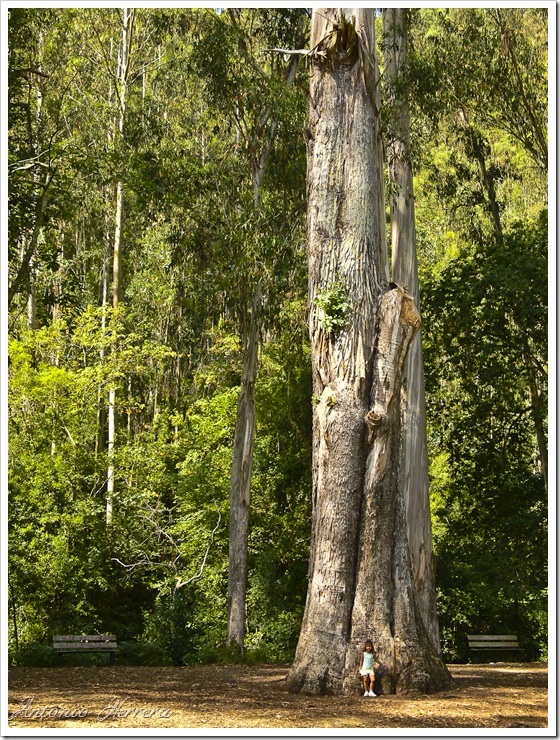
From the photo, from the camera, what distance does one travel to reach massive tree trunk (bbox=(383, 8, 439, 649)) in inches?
433

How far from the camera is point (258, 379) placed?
66.7 ft

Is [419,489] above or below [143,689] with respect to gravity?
above

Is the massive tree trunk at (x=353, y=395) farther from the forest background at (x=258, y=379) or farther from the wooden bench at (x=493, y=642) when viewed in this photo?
the wooden bench at (x=493, y=642)

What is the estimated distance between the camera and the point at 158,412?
24266 millimetres

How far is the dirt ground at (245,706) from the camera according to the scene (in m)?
5.44

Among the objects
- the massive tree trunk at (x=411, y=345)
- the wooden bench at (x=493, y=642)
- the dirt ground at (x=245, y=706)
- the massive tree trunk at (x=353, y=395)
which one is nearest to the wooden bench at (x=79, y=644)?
the dirt ground at (x=245, y=706)

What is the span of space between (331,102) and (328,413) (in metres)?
2.72

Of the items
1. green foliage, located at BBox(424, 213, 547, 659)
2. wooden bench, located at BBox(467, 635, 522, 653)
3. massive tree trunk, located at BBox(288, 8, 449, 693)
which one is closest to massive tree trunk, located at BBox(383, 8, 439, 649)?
wooden bench, located at BBox(467, 635, 522, 653)

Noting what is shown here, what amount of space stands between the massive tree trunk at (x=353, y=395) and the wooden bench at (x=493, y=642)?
7260 millimetres

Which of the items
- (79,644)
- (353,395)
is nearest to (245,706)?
(353,395)

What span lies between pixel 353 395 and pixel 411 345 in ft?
13.1

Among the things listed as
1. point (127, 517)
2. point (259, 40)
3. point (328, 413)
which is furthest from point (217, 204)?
point (328, 413)

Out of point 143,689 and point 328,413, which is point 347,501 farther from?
point 143,689

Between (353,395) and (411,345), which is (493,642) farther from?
(353,395)
